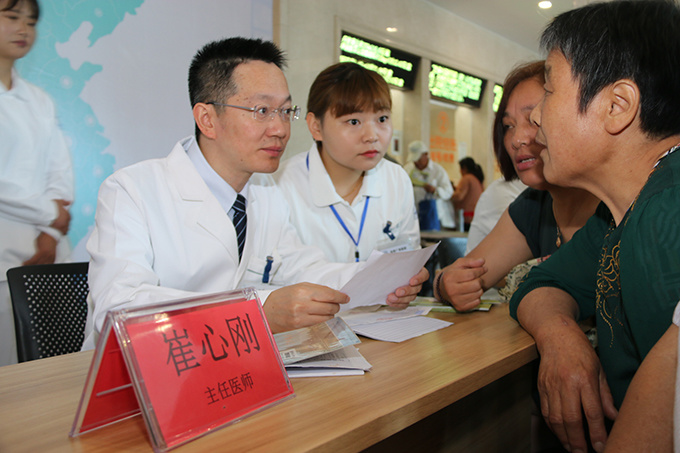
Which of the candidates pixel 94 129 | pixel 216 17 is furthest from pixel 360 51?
pixel 94 129

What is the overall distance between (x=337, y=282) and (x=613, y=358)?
936mm

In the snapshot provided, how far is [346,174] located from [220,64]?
896mm

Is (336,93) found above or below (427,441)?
above

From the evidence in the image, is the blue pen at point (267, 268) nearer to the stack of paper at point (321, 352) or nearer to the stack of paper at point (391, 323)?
→ the stack of paper at point (391, 323)

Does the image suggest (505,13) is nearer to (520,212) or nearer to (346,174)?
(346,174)

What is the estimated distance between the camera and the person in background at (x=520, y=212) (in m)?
1.61

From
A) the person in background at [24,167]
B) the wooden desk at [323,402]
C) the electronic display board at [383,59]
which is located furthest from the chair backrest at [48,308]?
the electronic display board at [383,59]

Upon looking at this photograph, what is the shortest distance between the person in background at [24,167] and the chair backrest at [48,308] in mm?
1330

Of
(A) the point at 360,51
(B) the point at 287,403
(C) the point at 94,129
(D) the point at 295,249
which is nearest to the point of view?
(B) the point at 287,403

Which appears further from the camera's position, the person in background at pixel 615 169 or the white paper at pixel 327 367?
the white paper at pixel 327 367

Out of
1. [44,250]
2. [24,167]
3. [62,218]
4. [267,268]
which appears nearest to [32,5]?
[24,167]

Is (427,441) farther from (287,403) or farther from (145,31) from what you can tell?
(145,31)

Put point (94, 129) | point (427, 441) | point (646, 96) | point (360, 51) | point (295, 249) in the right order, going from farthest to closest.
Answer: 1. point (360, 51)
2. point (94, 129)
3. point (295, 249)
4. point (427, 441)
5. point (646, 96)

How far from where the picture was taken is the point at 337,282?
1.76m
